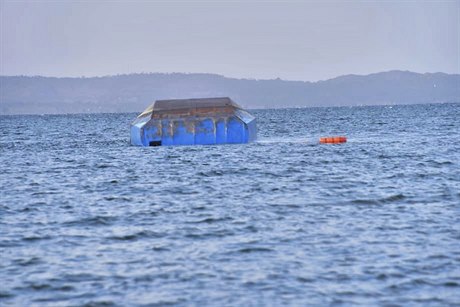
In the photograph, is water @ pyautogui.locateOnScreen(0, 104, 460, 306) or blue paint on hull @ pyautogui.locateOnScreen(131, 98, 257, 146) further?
blue paint on hull @ pyautogui.locateOnScreen(131, 98, 257, 146)

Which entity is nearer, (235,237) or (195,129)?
(235,237)

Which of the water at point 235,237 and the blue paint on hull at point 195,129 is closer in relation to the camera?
the water at point 235,237

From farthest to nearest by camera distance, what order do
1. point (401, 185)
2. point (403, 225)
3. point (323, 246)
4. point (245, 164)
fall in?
point (245, 164)
point (401, 185)
point (403, 225)
point (323, 246)

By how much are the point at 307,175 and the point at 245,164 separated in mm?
8161

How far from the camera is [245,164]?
4669 cm

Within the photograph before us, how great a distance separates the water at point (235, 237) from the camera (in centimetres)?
1616

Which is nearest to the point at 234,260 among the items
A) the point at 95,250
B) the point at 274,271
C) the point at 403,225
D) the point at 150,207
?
the point at 274,271

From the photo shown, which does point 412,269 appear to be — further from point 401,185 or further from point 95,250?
point 401,185

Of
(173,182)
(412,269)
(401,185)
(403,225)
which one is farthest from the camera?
(173,182)

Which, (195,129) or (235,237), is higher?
(195,129)

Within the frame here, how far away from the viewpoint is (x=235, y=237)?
21703 mm

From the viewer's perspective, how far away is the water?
1616 cm

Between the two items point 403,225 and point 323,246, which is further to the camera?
point 403,225

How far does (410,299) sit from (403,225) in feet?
26.0
